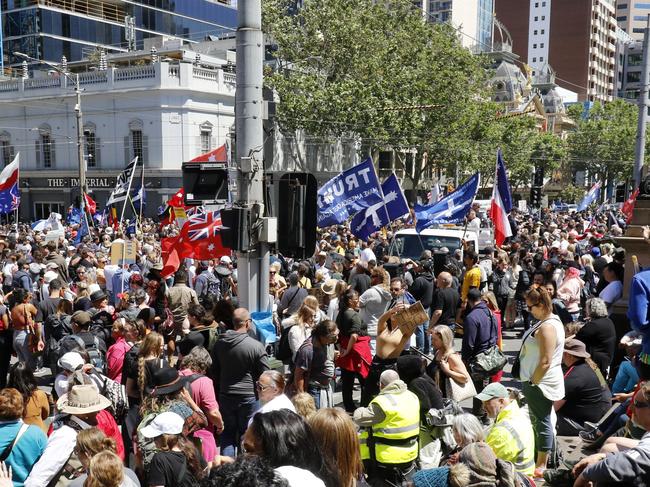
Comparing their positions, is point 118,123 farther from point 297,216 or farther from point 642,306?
point 642,306

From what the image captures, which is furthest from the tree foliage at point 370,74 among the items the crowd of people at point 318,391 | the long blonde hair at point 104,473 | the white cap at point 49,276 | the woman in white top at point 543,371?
the long blonde hair at point 104,473

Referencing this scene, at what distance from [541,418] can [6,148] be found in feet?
139

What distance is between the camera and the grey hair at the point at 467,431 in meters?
4.70

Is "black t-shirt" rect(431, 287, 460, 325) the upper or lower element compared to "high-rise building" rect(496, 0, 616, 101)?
lower

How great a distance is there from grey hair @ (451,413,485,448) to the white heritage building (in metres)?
31.8

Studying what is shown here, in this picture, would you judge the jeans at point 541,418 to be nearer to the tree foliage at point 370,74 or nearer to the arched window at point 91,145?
the tree foliage at point 370,74

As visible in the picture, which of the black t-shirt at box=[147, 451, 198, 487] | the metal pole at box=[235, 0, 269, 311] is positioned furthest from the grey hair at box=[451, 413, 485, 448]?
the metal pole at box=[235, 0, 269, 311]

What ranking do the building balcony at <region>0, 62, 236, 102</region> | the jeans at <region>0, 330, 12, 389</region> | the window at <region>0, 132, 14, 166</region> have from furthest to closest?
the window at <region>0, 132, 14, 166</region>
the building balcony at <region>0, 62, 236, 102</region>
the jeans at <region>0, 330, 12, 389</region>

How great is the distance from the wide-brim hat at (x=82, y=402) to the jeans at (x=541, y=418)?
12.7ft

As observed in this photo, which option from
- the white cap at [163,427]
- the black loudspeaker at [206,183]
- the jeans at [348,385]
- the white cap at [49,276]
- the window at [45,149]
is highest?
the window at [45,149]

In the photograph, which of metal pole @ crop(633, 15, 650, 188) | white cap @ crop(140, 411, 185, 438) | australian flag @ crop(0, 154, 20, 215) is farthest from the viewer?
metal pole @ crop(633, 15, 650, 188)

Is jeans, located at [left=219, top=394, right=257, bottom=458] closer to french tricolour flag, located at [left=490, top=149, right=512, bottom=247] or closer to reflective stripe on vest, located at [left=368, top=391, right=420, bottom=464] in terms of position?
reflective stripe on vest, located at [left=368, top=391, right=420, bottom=464]

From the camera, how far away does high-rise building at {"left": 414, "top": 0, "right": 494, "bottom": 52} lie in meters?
105

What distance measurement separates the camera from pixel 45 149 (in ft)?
134
